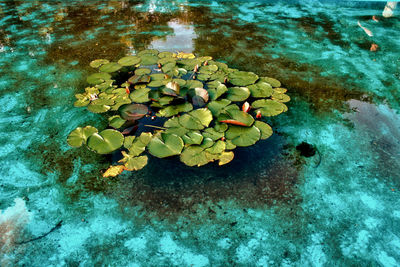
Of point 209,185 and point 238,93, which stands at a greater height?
point 238,93

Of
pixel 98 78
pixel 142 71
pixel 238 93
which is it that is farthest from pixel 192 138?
pixel 98 78

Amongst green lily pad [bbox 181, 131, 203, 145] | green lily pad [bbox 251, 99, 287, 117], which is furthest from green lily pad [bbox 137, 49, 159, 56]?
green lily pad [bbox 181, 131, 203, 145]

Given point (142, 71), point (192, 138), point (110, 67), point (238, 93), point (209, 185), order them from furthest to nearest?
1. point (110, 67)
2. point (142, 71)
3. point (238, 93)
4. point (192, 138)
5. point (209, 185)

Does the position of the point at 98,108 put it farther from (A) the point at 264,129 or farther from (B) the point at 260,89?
(B) the point at 260,89

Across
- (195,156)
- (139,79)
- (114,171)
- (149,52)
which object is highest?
(149,52)

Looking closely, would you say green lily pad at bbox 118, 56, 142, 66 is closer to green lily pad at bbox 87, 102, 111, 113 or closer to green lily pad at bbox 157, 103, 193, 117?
green lily pad at bbox 87, 102, 111, 113
